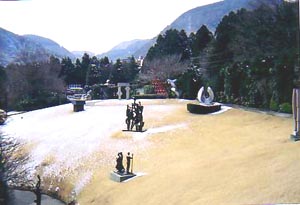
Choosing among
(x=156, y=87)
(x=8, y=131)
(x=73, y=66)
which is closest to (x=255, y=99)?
(x=156, y=87)

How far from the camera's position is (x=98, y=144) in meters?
2.59

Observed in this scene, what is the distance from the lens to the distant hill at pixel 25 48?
2389mm

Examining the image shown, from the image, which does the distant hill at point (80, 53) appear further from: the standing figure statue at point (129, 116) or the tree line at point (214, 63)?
the standing figure statue at point (129, 116)

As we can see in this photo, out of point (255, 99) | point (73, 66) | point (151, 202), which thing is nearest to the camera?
point (151, 202)

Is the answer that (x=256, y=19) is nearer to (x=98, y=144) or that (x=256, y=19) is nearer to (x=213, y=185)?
(x=213, y=185)

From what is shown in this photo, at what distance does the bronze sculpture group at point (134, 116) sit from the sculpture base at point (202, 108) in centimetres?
31

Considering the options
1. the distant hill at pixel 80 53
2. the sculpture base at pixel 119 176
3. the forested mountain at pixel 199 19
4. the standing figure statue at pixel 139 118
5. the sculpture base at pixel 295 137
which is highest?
the forested mountain at pixel 199 19

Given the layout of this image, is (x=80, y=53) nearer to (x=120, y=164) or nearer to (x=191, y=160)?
(x=120, y=164)

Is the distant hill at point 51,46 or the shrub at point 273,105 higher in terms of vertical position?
the distant hill at point 51,46

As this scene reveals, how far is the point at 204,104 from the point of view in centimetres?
280

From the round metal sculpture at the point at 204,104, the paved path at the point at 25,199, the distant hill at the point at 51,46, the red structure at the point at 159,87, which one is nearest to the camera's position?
the paved path at the point at 25,199

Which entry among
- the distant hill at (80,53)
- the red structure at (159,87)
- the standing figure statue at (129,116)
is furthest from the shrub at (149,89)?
the distant hill at (80,53)

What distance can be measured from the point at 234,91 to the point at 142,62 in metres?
0.66

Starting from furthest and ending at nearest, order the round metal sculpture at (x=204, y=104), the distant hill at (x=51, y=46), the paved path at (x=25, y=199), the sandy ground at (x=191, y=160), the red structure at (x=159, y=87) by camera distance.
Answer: the round metal sculpture at (x=204, y=104) < the red structure at (x=159, y=87) < the distant hill at (x=51, y=46) < the sandy ground at (x=191, y=160) < the paved path at (x=25, y=199)
